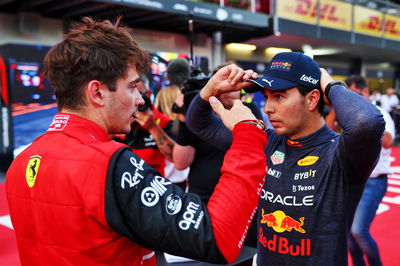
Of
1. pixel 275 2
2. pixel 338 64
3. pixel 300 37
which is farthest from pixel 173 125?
pixel 338 64

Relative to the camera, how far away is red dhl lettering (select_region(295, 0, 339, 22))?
1034 centimetres

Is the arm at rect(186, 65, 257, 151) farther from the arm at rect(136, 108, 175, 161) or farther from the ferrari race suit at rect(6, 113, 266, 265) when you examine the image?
the arm at rect(136, 108, 175, 161)

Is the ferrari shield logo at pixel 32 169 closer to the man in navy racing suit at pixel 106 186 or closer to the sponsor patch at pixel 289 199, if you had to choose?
the man in navy racing suit at pixel 106 186

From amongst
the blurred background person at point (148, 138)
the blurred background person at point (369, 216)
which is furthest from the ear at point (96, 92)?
the blurred background person at point (369, 216)

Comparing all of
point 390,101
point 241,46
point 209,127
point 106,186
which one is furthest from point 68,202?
point 390,101

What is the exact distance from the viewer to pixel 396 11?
14.5m

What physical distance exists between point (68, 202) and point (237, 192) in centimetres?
47

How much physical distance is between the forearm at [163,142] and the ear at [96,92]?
1714 millimetres

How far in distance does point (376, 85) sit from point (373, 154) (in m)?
19.2

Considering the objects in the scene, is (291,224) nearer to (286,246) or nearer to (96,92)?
(286,246)

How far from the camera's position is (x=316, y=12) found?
35.6 feet

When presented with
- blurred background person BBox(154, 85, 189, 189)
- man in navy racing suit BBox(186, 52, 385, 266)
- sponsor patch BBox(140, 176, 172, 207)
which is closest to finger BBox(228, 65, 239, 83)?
man in navy racing suit BBox(186, 52, 385, 266)

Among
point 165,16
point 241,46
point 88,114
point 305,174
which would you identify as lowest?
point 305,174

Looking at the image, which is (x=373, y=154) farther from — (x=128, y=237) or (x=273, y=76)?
(x=128, y=237)
